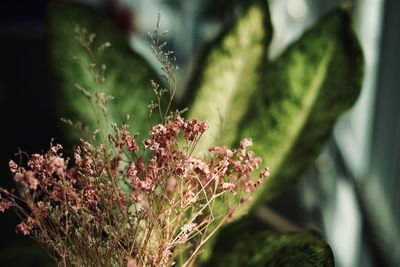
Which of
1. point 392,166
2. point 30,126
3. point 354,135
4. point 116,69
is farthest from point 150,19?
point 116,69

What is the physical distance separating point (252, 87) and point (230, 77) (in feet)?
0.13

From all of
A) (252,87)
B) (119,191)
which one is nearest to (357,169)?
(252,87)

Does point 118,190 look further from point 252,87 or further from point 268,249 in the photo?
point 252,87

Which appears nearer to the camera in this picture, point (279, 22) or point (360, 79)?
point (360, 79)

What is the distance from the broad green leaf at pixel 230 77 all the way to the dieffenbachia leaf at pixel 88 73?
0.08 metres

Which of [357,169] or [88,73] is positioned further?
[357,169]

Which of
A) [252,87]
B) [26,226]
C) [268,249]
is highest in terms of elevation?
[252,87]

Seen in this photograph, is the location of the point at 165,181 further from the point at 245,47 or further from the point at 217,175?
the point at 245,47

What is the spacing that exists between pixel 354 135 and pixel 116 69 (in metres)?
1.00

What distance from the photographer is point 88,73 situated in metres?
0.86

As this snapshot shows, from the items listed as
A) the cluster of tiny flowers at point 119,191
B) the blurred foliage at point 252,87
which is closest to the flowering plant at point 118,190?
the cluster of tiny flowers at point 119,191

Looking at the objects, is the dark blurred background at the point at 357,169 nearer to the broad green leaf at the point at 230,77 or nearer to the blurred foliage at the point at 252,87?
the blurred foliage at the point at 252,87

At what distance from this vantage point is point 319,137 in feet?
2.59

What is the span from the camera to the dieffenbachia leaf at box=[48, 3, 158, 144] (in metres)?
0.85
